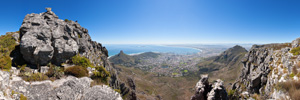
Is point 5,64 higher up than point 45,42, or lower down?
lower down

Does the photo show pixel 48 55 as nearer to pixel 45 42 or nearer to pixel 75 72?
pixel 45 42

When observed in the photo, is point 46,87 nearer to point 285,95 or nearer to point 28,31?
A: point 28,31

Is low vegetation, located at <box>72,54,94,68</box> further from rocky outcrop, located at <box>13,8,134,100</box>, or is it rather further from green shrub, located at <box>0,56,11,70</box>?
green shrub, located at <box>0,56,11,70</box>

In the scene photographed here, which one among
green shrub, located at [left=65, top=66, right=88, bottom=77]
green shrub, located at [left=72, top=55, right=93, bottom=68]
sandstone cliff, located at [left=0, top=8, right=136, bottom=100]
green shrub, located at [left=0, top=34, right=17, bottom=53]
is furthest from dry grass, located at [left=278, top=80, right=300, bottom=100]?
green shrub, located at [left=0, top=34, right=17, bottom=53]

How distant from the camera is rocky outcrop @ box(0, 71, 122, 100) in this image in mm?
11134

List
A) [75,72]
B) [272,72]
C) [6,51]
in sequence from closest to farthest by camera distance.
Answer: [6,51] → [75,72] → [272,72]

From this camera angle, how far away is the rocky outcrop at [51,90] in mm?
11134

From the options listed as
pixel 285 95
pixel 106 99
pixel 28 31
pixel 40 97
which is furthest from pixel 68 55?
pixel 285 95

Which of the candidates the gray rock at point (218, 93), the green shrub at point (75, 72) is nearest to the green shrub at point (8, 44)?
the green shrub at point (75, 72)

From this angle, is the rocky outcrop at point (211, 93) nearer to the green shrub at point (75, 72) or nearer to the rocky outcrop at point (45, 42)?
the green shrub at point (75, 72)

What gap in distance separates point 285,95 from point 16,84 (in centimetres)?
3236

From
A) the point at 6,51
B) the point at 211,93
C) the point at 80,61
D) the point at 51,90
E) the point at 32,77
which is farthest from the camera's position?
the point at 80,61

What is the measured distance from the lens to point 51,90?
13.1 meters

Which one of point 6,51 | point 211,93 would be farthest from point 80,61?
point 211,93
